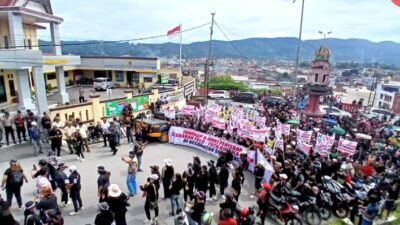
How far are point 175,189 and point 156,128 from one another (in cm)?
782

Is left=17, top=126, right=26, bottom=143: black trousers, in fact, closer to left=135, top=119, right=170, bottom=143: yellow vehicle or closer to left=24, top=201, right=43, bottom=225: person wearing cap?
left=135, top=119, right=170, bottom=143: yellow vehicle

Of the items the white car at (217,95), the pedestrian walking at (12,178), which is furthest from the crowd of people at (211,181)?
the white car at (217,95)

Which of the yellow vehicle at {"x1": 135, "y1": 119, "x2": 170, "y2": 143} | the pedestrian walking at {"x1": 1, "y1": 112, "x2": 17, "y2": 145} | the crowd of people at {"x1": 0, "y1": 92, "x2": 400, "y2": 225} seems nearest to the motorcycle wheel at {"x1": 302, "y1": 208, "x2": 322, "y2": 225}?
the crowd of people at {"x1": 0, "y1": 92, "x2": 400, "y2": 225}

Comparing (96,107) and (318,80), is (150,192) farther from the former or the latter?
(318,80)

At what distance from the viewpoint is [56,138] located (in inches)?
479

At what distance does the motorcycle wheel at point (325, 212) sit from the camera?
9227 mm

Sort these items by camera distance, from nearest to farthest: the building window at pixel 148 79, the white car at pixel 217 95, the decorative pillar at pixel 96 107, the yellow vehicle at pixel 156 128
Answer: the yellow vehicle at pixel 156 128 < the decorative pillar at pixel 96 107 < the building window at pixel 148 79 < the white car at pixel 217 95

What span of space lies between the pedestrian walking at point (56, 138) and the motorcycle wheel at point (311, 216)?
385 inches

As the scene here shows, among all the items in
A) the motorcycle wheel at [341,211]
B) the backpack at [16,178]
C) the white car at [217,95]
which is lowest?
the white car at [217,95]

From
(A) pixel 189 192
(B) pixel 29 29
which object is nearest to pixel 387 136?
(A) pixel 189 192

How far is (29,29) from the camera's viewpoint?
25562 mm

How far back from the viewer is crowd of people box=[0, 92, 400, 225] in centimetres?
688

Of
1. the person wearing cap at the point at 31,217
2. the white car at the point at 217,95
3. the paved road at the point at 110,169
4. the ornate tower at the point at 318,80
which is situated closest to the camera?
the person wearing cap at the point at 31,217

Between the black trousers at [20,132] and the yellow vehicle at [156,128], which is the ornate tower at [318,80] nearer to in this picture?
the yellow vehicle at [156,128]
